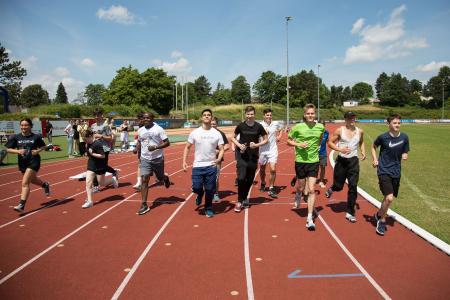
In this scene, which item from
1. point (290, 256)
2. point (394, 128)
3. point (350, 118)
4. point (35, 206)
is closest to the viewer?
point (290, 256)

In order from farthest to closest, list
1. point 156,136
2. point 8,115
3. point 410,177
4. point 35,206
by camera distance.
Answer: point 8,115 → point 410,177 → point 35,206 → point 156,136

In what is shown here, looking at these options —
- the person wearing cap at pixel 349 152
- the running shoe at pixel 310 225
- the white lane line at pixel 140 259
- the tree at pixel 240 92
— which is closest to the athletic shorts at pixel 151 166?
the white lane line at pixel 140 259

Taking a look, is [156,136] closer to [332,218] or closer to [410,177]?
[332,218]

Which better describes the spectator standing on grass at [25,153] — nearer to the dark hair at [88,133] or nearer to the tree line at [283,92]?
the dark hair at [88,133]

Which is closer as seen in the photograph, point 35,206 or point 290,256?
point 290,256

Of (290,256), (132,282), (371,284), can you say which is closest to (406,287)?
(371,284)

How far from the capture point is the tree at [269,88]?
12369cm

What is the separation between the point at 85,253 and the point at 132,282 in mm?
1260

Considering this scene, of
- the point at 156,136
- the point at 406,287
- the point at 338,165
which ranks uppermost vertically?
the point at 156,136

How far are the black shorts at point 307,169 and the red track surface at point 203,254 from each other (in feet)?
3.01

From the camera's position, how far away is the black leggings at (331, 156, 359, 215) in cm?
603

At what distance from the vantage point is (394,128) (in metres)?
5.55

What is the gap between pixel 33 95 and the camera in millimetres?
129125

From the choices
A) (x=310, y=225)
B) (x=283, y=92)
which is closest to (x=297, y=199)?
(x=310, y=225)
